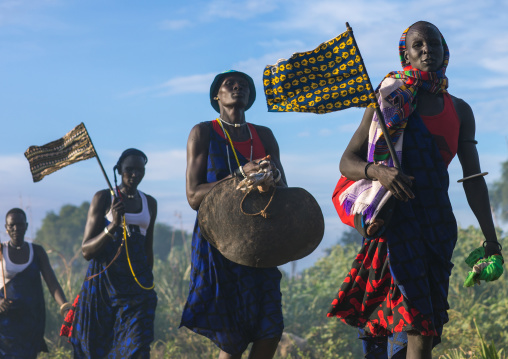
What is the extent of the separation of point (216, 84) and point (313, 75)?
136cm

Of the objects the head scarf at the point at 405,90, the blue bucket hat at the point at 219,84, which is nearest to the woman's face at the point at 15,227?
the blue bucket hat at the point at 219,84

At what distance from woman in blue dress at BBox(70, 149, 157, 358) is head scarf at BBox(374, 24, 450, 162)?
3.67 metres

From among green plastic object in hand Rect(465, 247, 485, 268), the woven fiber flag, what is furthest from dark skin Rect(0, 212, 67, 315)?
green plastic object in hand Rect(465, 247, 485, 268)

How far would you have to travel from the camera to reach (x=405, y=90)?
4062 millimetres

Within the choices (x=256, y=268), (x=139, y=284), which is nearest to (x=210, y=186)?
(x=256, y=268)

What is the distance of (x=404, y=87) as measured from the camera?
4078 mm

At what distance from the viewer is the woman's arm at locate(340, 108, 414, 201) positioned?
12.4 feet

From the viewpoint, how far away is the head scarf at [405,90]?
157 inches

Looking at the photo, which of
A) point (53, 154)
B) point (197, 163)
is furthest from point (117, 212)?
point (197, 163)

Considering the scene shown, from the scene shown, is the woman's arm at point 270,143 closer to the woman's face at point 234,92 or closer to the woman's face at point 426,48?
the woman's face at point 234,92

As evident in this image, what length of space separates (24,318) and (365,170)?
599cm

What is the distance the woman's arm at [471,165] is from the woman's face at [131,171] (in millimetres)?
3917

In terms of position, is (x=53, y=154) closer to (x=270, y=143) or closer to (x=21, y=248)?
(x=21, y=248)

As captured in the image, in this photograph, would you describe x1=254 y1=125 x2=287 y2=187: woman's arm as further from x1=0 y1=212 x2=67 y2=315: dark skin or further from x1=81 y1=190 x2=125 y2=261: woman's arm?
x1=0 y1=212 x2=67 y2=315: dark skin
